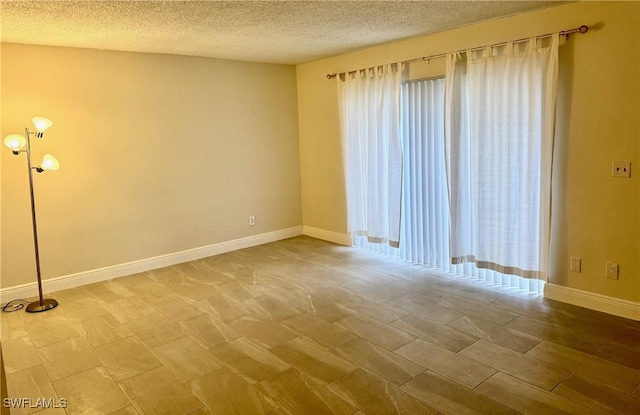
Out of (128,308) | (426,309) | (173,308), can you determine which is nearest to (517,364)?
(426,309)

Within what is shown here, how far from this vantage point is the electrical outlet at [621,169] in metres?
3.17

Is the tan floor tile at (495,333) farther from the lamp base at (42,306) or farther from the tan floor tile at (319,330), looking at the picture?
the lamp base at (42,306)

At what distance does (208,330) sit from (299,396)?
1167 mm

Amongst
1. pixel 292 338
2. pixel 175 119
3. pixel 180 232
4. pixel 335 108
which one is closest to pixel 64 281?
pixel 180 232

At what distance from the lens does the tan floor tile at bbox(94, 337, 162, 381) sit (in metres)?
2.82

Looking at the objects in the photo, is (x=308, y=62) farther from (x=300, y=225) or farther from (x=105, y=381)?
(x=105, y=381)

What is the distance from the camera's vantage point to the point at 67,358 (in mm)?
3016

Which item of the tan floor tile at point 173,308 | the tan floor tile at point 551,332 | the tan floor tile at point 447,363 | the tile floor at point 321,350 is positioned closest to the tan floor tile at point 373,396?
the tile floor at point 321,350

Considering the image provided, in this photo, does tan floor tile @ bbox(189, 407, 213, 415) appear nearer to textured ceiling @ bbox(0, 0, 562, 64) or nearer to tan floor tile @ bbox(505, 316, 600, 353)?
tan floor tile @ bbox(505, 316, 600, 353)

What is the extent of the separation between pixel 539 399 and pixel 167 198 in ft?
13.4

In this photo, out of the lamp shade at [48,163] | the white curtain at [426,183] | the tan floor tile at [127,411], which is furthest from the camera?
the white curtain at [426,183]

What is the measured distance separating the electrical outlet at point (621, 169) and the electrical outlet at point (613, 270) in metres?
0.67

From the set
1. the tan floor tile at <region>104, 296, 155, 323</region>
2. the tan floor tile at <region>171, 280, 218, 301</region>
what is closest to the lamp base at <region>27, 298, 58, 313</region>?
the tan floor tile at <region>104, 296, 155, 323</region>

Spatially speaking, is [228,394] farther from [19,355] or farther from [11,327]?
[11,327]
